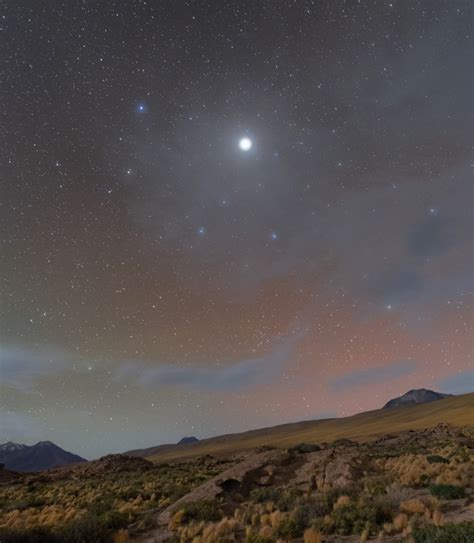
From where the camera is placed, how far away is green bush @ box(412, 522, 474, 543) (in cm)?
845

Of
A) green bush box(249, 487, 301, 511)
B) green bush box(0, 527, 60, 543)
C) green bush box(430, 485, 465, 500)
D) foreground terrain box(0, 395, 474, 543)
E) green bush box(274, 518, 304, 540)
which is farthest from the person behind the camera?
green bush box(249, 487, 301, 511)

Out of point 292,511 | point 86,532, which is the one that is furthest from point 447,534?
point 86,532

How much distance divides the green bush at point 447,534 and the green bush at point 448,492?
5.71 m

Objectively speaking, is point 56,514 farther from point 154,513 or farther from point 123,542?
point 123,542

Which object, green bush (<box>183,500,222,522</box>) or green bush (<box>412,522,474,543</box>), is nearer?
green bush (<box>412,522,474,543</box>)

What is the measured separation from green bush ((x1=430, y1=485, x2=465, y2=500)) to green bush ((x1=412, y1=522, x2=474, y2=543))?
5.71m

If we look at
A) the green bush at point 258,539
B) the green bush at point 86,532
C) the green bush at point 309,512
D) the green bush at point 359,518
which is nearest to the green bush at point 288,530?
the green bush at point 309,512

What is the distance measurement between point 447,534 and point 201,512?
8.91 m

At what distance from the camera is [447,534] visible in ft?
28.5

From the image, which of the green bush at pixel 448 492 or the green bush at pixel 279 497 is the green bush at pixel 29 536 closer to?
the green bush at pixel 279 497

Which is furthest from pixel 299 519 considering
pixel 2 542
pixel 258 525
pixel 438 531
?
pixel 2 542

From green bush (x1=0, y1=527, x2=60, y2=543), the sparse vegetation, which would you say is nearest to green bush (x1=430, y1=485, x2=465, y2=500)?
the sparse vegetation

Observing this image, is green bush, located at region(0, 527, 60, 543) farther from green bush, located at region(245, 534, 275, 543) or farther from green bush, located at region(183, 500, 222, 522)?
green bush, located at region(245, 534, 275, 543)

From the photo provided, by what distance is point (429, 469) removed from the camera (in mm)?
21000
